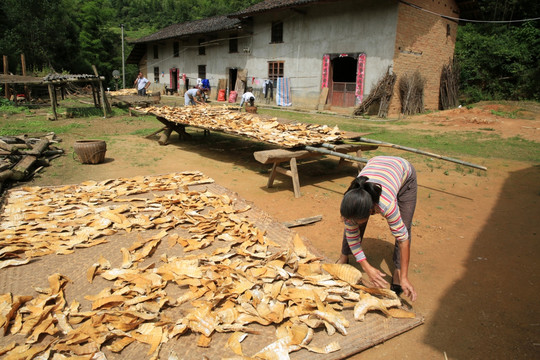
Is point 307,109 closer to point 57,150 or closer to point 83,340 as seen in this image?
point 57,150

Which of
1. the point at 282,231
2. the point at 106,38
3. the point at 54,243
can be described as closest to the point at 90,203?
the point at 54,243

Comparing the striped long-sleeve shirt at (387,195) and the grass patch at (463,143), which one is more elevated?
the striped long-sleeve shirt at (387,195)

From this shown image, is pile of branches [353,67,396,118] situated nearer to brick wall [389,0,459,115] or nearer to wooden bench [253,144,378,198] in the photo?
brick wall [389,0,459,115]

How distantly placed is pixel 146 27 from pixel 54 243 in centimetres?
5722

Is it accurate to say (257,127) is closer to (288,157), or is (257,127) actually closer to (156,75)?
(288,157)

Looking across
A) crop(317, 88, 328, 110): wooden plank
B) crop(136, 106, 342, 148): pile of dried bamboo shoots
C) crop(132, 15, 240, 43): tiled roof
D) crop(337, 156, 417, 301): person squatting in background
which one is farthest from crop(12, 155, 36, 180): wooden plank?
crop(132, 15, 240, 43): tiled roof

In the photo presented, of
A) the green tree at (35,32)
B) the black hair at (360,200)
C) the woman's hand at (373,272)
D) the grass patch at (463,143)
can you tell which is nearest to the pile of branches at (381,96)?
the grass patch at (463,143)

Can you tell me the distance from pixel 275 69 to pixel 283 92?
5.39ft

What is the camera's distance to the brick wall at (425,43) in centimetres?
1423

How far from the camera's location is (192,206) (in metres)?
4.35

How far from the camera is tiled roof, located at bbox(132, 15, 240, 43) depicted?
21.2 m

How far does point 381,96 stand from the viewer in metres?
14.4

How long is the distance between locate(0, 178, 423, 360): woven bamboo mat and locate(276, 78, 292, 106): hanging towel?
15.1 meters

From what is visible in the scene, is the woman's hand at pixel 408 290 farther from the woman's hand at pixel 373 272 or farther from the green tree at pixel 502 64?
the green tree at pixel 502 64
